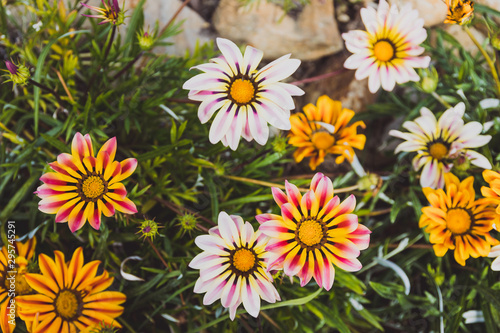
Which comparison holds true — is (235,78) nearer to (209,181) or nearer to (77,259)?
(209,181)

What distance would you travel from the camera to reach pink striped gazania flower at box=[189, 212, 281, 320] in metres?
0.91

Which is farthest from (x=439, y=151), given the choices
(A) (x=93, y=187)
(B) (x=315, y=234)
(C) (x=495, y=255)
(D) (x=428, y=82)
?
(A) (x=93, y=187)

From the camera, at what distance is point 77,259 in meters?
1.00

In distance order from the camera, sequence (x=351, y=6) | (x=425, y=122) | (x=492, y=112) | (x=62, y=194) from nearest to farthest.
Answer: (x=62, y=194), (x=425, y=122), (x=492, y=112), (x=351, y=6)

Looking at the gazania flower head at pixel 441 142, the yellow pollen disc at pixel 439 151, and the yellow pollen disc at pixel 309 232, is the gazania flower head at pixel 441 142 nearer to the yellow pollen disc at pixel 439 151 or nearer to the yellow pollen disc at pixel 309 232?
the yellow pollen disc at pixel 439 151

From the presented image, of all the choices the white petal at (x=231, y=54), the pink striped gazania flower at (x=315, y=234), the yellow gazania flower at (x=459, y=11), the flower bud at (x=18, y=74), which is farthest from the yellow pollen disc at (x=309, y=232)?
the flower bud at (x=18, y=74)

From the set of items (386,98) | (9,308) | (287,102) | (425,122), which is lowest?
(9,308)

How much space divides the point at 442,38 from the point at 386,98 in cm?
28

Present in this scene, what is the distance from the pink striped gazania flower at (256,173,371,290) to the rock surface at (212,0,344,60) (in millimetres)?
989

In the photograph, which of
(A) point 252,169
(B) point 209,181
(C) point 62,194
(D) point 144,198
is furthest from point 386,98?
(C) point 62,194

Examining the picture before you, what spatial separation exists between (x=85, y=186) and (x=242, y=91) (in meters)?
0.40

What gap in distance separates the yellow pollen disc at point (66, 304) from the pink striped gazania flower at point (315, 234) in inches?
19.9

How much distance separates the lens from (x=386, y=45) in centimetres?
108

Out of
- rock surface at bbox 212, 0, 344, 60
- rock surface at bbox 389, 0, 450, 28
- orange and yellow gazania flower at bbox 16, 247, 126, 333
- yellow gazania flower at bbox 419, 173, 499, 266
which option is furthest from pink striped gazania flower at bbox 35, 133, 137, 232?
rock surface at bbox 389, 0, 450, 28
